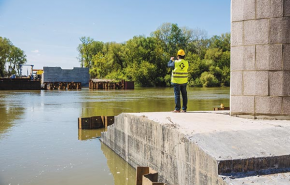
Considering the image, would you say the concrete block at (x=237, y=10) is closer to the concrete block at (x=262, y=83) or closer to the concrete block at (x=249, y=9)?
the concrete block at (x=249, y=9)

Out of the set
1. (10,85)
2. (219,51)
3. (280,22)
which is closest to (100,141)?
(280,22)

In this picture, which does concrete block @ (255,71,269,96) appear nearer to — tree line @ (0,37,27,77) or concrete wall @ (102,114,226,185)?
concrete wall @ (102,114,226,185)

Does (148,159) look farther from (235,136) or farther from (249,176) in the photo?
(249,176)

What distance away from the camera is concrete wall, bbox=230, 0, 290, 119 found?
295 inches

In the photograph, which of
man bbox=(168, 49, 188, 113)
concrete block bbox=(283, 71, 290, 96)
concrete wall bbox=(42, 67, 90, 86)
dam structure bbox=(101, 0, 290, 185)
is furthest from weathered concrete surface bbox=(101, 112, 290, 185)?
concrete wall bbox=(42, 67, 90, 86)

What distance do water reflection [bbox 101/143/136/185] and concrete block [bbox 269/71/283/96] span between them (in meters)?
3.73

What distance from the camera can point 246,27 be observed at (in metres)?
7.95

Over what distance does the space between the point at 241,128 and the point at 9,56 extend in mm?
106352

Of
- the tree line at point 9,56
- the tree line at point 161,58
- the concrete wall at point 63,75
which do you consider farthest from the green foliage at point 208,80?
the tree line at point 9,56

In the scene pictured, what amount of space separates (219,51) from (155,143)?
8243 cm

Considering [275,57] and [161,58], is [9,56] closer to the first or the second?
[161,58]

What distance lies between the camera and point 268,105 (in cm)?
764

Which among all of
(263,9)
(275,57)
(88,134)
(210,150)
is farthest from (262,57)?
(88,134)

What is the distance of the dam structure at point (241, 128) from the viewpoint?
4.77m
